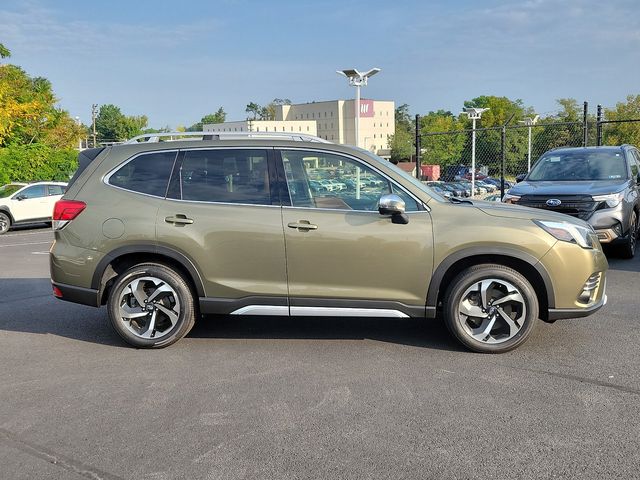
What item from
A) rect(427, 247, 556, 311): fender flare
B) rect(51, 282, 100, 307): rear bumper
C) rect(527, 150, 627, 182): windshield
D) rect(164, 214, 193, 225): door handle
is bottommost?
rect(51, 282, 100, 307): rear bumper

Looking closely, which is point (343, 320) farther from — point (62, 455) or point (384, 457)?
point (62, 455)

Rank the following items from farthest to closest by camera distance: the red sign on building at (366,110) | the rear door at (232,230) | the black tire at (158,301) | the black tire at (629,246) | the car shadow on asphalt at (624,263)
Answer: the red sign on building at (366,110), the black tire at (629,246), the car shadow on asphalt at (624,263), the black tire at (158,301), the rear door at (232,230)

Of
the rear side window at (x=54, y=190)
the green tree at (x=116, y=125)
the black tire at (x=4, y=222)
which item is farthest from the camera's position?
the green tree at (x=116, y=125)

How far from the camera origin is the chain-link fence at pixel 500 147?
15.4 meters

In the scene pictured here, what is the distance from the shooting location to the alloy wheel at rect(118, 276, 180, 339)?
512 centimetres

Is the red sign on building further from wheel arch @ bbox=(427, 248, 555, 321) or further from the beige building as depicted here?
the beige building

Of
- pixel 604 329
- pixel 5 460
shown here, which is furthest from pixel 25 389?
pixel 604 329

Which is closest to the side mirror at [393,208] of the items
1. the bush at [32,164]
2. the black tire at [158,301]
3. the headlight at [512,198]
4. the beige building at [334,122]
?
the black tire at [158,301]

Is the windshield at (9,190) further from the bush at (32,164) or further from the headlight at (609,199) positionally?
the headlight at (609,199)

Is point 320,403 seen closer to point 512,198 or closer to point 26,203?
point 512,198

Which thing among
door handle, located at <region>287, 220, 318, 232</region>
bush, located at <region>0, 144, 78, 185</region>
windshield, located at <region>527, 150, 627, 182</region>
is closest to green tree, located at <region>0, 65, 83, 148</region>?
bush, located at <region>0, 144, 78, 185</region>

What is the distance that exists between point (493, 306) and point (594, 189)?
4826mm

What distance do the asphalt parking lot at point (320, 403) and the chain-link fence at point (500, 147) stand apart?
919 cm

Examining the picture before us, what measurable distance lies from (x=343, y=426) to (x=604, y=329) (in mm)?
3175
